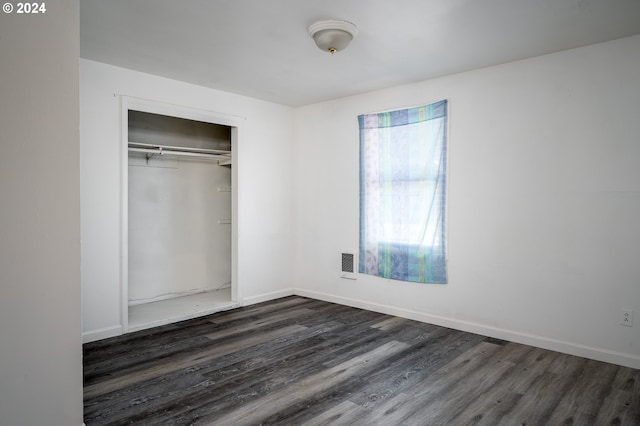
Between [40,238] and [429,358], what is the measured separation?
2.71m

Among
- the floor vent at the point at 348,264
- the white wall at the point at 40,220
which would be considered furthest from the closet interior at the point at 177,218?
the white wall at the point at 40,220

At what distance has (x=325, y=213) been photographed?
16.4 ft

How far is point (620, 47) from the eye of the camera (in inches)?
118

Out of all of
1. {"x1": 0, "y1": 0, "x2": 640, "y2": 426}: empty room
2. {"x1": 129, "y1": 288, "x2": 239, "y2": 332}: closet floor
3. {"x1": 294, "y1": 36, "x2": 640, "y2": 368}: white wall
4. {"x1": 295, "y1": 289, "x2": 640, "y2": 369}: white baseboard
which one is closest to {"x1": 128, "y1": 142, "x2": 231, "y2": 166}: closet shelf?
{"x1": 0, "y1": 0, "x2": 640, "y2": 426}: empty room

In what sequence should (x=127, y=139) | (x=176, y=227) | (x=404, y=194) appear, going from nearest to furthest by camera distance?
(x=127, y=139) < (x=404, y=194) < (x=176, y=227)

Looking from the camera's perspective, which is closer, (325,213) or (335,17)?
(335,17)

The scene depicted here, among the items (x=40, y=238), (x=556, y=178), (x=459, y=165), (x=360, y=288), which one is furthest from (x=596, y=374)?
(x=40, y=238)

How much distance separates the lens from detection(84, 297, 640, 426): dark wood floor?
2258mm

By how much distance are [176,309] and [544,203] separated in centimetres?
381

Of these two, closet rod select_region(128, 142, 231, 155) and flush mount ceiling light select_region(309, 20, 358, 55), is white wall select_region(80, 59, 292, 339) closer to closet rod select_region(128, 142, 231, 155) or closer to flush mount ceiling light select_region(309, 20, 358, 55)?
closet rod select_region(128, 142, 231, 155)

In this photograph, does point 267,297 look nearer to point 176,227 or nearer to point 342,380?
point 176,227

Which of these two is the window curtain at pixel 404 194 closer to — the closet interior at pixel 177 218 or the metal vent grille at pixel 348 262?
the metal vent grille at pixel 348 262

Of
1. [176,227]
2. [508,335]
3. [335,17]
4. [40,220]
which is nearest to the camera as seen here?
[40,220]

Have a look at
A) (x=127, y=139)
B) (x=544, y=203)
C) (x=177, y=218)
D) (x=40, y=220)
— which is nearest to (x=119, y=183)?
(x=127, y=139)
